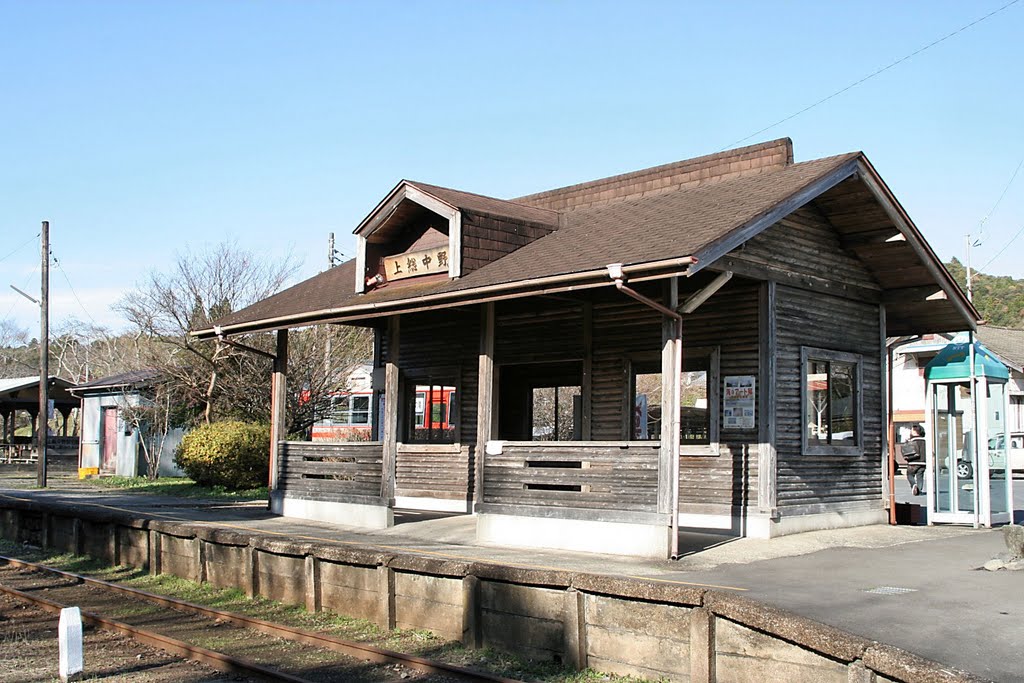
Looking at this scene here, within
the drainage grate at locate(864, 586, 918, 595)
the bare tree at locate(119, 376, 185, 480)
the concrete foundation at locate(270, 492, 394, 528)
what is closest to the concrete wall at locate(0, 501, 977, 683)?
the drainage grate at locate(864, 586, 918, 595)

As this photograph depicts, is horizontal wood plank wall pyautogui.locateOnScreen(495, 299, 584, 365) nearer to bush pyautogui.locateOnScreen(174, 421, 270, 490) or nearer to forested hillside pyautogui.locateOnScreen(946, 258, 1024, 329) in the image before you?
bush pyautogui.locateOnScreen(174, 421, 270, 490)

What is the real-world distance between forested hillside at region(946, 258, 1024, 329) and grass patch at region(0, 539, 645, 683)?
55092mm

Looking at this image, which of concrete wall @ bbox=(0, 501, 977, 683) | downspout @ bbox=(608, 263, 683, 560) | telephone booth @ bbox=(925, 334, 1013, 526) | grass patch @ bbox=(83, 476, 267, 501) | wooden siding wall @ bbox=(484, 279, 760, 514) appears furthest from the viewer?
grass patch @ bbox=(83, 476, 267, 501)

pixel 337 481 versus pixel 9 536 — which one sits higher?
pixel 337 481

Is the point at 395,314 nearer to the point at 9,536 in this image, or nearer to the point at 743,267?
the point at 743,267

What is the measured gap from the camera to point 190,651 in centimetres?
921

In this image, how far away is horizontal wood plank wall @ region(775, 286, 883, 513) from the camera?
45.4 ft

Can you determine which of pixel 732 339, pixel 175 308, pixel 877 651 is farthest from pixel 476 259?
pixel 175 308

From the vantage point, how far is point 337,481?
17438 mm

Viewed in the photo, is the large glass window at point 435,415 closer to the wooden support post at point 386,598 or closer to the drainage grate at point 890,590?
the wooden support post at point 386,598

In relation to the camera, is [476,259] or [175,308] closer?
[476,259]

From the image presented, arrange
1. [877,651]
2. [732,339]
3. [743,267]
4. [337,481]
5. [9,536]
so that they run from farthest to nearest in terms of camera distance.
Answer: [9,536]
[337,481]
[732,339]
[743,267]
[877,651]

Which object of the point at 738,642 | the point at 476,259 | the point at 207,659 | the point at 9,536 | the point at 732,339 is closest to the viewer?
the point at 738,642

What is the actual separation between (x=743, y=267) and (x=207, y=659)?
7880 millimetres
